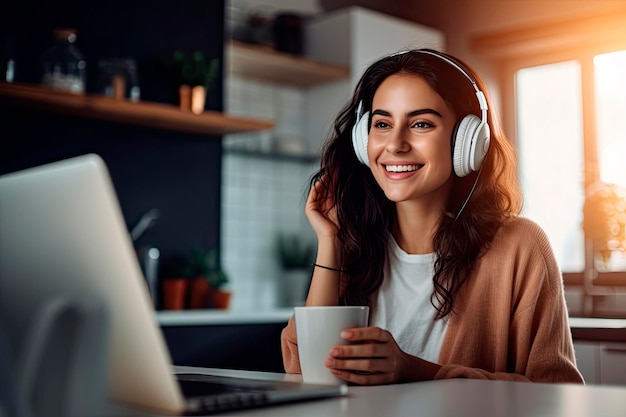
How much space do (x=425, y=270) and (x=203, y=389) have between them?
769 millimetres

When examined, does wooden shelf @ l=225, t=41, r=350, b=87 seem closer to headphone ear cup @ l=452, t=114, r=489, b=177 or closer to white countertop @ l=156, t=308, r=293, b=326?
white countertop @ l=156, t=308, r=293, b=326

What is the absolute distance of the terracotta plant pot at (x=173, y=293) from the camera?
3395mm

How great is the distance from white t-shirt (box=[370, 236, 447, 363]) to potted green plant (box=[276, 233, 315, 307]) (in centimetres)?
262

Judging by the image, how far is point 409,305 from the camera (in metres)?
1.55

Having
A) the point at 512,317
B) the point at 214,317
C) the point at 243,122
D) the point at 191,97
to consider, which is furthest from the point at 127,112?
the point at 512,317

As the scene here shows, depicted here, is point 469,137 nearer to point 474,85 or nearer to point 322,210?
point 474,85

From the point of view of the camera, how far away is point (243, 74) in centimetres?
429

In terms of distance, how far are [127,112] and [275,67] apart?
113 cm

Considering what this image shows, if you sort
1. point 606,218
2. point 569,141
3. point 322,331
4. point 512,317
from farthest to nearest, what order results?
1. point 569,141
2. point 606,218
3. point 512,317
4. point 322,331

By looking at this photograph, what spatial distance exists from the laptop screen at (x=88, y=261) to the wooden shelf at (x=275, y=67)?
3.21 m

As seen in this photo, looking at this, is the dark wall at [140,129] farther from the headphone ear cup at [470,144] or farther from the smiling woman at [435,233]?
the headphone ear cup at [470,144]

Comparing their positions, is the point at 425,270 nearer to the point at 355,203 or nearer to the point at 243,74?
the point at 355,203

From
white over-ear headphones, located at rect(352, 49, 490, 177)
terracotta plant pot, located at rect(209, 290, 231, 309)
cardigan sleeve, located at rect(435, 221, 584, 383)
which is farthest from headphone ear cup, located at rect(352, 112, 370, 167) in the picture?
terracotta plant pot, located at rect(209, 290, 231, 309)

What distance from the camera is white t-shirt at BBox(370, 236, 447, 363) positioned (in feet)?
4.97
